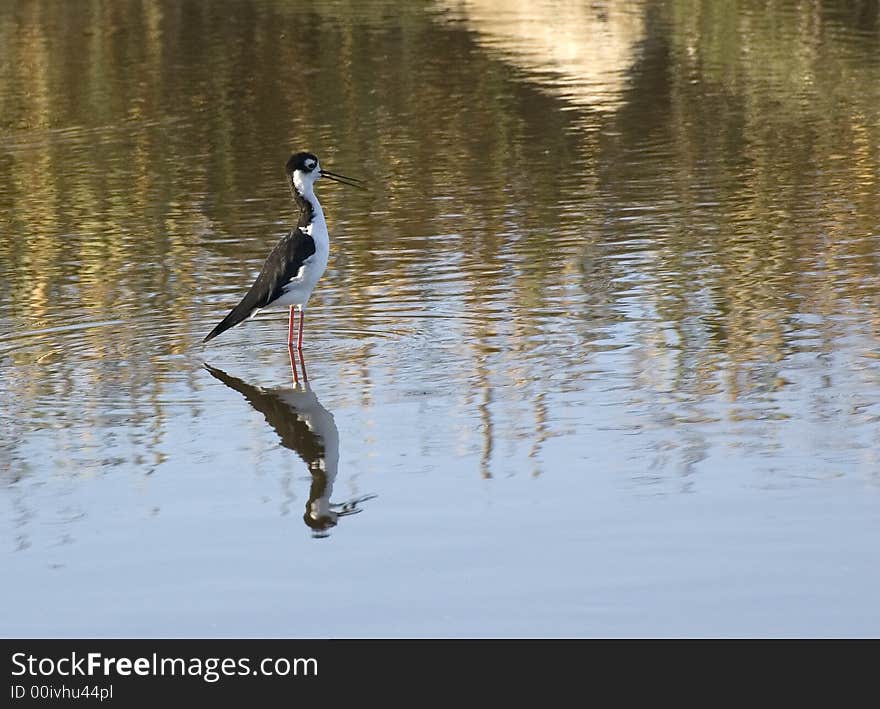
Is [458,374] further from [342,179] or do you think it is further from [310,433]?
[342,179]

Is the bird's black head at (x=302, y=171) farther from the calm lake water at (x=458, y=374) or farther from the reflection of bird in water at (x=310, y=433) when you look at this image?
the reflection of bird in water at (x=310, y=433)

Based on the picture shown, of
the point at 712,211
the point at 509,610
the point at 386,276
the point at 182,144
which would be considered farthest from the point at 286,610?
the point at 182,144

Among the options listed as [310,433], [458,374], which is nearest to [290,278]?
[458,374]

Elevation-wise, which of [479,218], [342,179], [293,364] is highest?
[293,364]

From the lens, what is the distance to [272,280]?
13.5 metres

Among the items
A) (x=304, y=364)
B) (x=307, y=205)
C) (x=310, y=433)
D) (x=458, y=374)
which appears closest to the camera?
(x=310, y=433)

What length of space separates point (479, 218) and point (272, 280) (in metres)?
5.39

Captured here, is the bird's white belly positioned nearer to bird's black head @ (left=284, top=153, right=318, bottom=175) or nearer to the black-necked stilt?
the black-necked stilt

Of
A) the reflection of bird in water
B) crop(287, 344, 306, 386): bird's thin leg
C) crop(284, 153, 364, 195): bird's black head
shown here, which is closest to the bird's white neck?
crop(284, 153, 364, 195): bird's black head

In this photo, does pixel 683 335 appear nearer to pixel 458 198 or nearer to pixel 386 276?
pixel 386 276

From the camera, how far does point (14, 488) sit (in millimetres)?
10141

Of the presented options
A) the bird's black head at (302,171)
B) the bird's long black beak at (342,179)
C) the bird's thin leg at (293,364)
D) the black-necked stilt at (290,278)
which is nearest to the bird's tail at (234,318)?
the black-necked stilt at (290,278)

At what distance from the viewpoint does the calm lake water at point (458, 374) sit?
27.6ft

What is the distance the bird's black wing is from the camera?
13422mm
